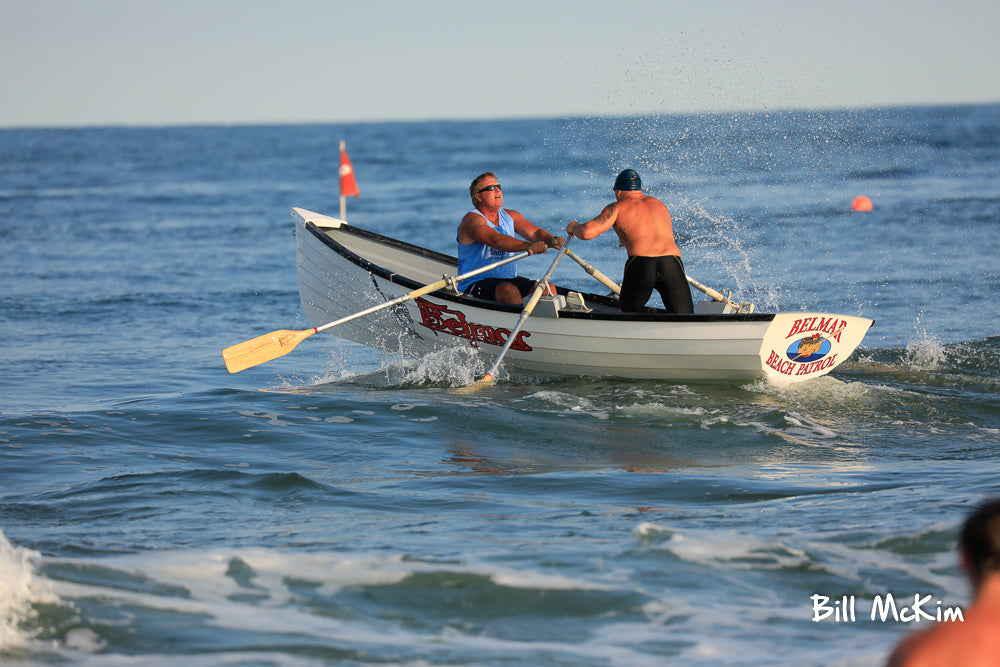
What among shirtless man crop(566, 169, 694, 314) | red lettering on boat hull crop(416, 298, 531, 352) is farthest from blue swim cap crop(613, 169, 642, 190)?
red lettering on boat hull crop(416, 298, 531, 352)

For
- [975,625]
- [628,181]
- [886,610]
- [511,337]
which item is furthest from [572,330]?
[975,625]

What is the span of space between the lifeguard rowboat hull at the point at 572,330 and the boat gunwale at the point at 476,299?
0.01 metres

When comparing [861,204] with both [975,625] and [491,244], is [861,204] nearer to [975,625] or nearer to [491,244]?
[491,244]

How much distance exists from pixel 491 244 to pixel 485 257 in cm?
28

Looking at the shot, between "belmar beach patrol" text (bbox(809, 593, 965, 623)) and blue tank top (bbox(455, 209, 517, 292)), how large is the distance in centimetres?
547

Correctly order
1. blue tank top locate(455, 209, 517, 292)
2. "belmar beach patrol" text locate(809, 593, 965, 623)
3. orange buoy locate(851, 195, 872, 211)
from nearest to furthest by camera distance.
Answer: "belmar beach patrol" text locate(809, 593, 965, 623)
blue tank top locate(455, 209, 517, 292)
orange buoy locate(851, 195, 872, 211)

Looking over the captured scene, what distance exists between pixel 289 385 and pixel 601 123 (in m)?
49.1

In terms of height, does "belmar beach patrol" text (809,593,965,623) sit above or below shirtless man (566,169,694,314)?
below

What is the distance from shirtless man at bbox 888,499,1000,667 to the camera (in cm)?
194

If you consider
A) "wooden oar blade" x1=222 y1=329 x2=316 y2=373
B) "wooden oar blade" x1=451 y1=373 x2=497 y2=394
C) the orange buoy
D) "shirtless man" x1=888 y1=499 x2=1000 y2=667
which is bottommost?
"wooden oar blade" x1=451 y1=373 x2=497 y2=394

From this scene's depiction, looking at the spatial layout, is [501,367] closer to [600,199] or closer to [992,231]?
[992,231]

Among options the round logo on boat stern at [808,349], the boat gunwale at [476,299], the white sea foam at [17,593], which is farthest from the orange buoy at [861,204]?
the white sea foam at [17,593]

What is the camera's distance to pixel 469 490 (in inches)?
236

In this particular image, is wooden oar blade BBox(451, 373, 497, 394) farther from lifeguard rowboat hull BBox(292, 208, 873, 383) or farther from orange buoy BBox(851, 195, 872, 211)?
orange buoy BBox(851, 195, 872, 211)
